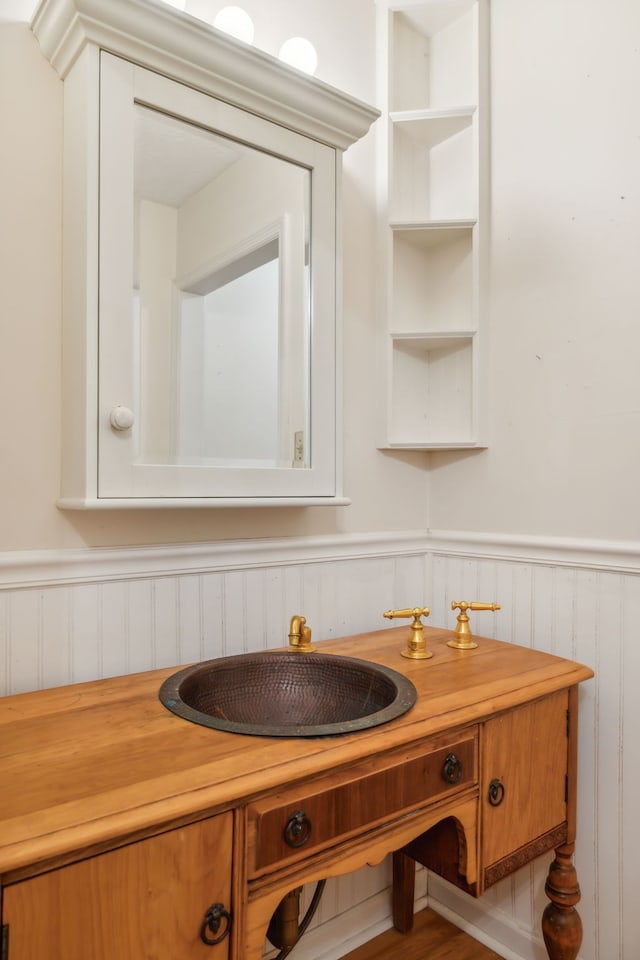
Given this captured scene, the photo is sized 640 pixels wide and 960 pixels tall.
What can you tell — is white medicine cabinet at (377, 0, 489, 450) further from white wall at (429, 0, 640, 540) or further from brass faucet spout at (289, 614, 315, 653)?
brass faucet spout at (289, 614, 315, 653)

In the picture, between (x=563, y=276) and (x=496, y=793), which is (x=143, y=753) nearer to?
(x=496, y=793)

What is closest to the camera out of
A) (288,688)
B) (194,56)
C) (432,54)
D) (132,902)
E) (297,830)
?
(132,902)

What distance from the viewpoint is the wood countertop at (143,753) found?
67cm

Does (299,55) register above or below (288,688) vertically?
above

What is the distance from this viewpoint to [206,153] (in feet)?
3.99

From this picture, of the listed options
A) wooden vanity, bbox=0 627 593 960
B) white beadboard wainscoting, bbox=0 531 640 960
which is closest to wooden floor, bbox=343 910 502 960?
white beadboard wainscoting, bbox=0 531 640 960

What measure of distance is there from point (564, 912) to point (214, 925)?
2.82 ft

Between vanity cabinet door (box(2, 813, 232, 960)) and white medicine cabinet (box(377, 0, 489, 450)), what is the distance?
1101 millimetres

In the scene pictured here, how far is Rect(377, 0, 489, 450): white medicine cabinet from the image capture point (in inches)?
63.5

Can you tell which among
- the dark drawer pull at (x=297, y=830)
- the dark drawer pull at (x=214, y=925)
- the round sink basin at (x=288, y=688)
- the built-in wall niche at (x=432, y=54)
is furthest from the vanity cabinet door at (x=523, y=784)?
the built-in wall niche at (x=432, y=54)

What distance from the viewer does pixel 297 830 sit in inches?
32.6

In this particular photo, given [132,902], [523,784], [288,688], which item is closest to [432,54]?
[288,688]

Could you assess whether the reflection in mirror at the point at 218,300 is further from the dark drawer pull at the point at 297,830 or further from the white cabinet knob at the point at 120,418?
the dark drawer pull at the point at 297,830

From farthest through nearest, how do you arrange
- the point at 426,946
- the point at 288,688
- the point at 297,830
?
the point at 426,946
the point at 288,688
the point at 297,830
